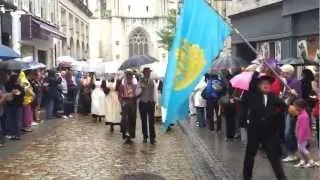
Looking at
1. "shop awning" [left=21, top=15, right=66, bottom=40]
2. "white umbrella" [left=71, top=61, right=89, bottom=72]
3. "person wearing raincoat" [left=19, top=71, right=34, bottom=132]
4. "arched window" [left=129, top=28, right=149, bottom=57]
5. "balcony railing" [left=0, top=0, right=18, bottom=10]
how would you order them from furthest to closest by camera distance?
"arched window" [left=129, top=28, right=149, bottom=57] < "white umbrella" [left=71, top=61, right=89, bottom=72] < "shop awning" [left=21, top=15, right=66, bottom=40] < "balcony railing" [left=0, top=0, right=18, bottom=10] < "person wearing raincoat" [left=19, top=71, right=34, bottom=132]

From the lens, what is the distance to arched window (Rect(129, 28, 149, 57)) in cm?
8525

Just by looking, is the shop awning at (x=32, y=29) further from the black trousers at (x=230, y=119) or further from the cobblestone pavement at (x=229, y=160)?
the black trousers at (x=230, y=119)

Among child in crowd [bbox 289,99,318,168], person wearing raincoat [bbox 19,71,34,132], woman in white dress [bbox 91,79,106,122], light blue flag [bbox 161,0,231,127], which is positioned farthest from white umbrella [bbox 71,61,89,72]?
light blue flag [bbox 161,0,231,127]

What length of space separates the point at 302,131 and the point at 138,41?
74.8m

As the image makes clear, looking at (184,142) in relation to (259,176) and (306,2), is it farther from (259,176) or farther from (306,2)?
(306,2)

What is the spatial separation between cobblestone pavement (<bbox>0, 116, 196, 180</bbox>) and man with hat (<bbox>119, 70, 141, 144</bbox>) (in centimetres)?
36

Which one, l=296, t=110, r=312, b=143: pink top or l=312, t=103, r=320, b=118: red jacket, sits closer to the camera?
l=296, t=110, r=312, b=143: pink top

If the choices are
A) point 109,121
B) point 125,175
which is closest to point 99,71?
point 109,121

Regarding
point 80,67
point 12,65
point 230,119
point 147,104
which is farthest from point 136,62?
point 80,67

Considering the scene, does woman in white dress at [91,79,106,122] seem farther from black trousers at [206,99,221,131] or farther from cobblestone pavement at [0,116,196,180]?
black trousers at [206,99,221,131]

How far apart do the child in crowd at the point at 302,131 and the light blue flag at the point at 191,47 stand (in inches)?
99.9

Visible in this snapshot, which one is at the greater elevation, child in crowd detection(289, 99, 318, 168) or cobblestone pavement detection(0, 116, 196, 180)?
child in crowd detection(289, 99, 318, 168)

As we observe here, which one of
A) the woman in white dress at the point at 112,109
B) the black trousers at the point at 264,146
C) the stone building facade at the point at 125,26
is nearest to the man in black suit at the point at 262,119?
the black trousers at the point at 264,146

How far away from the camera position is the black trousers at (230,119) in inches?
605
